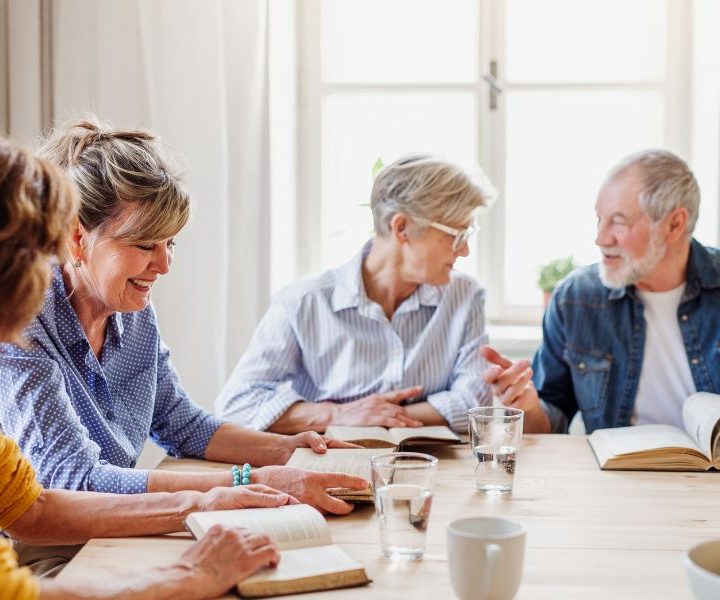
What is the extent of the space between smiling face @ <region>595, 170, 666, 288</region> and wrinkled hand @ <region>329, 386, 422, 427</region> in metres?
0.63

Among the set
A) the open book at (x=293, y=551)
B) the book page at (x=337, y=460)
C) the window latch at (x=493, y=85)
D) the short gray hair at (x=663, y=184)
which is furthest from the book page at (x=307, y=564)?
the window latch at (x=493, y=85)

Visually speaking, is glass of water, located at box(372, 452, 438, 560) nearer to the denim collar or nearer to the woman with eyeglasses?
the woman with eyeglasses

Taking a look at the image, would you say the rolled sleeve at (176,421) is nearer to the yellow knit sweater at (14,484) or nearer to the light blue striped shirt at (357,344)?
the light blue striped shirt at (357,344)

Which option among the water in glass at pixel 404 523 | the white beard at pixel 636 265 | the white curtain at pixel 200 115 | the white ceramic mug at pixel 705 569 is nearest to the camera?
the white ceramic mug at pixel 705 569

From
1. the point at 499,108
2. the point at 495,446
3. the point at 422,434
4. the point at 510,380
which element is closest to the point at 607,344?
the point at 510,380

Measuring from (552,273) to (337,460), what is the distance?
5.84 ft

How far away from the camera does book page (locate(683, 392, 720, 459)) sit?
181 cm

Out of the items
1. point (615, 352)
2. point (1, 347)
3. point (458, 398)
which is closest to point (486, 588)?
point (1, 347)

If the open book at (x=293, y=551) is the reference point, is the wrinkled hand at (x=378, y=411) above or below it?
below

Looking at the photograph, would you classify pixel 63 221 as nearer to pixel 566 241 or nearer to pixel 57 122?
pixel 57 122

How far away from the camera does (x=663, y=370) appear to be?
242 cm

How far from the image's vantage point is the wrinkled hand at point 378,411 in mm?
2078

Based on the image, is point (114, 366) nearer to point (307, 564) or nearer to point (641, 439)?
point (307, 564)

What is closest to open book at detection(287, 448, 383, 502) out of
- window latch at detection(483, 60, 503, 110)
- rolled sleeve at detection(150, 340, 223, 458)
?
rolled sleeve at detection(150, 340, 223, 458)
